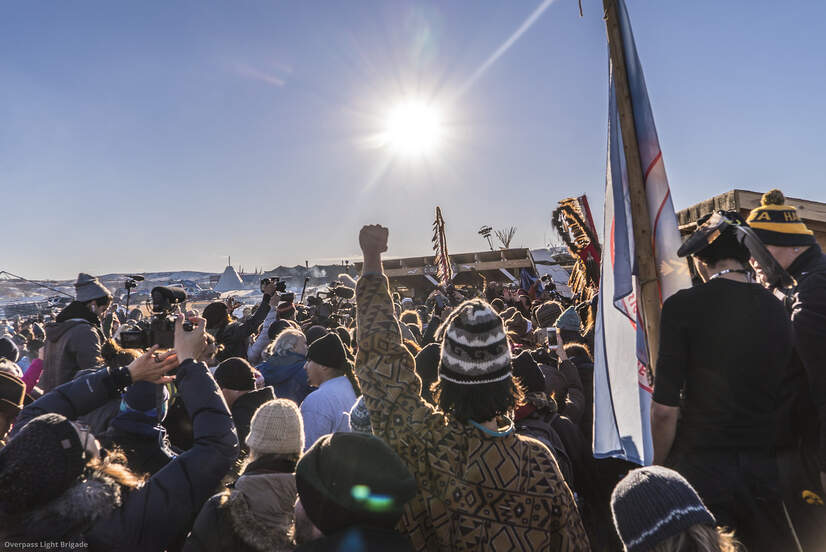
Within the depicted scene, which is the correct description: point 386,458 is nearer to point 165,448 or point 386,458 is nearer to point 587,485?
point 165,448

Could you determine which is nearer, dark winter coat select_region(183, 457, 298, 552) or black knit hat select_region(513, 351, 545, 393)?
dark winter coat select_region(183, 457, 298, 552)

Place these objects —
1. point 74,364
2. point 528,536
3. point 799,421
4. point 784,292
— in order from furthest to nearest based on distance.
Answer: point 74,364
point 784,292
point 799,421
point 528,536

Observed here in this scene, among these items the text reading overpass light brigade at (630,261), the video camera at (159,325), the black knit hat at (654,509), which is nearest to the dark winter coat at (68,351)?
the video camera at (159,325)

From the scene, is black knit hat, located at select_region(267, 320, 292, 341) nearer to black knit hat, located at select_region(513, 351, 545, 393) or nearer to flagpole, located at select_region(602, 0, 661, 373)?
black knit hat, located at select_region(513, 351, 545, 393)

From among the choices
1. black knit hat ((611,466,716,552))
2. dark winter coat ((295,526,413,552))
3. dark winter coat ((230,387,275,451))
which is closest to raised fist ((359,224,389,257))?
dark winter coat ((295,526,413,552))

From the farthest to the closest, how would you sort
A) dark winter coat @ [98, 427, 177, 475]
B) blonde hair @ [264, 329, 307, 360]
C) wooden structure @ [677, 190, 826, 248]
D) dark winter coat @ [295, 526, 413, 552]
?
wooden structure @ [677, 190, 826, 248] → blonde hair @ [264, 329, 307, 360] → dark winter coat @ [98, 427, 177, 475] → dark winter coat @ [295, 526, 413, 552]

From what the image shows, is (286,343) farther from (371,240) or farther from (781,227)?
(781,227)

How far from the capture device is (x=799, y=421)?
7.66 ft

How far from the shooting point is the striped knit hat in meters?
1.50

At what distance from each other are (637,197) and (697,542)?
2.12 m

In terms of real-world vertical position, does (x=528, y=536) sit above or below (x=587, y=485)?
above

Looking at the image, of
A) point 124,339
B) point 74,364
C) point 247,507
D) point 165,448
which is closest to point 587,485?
point 247,507

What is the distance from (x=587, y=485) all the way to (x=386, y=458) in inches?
102

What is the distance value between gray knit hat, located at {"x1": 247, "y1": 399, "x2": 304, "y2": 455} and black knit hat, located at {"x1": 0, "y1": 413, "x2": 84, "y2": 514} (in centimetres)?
72
